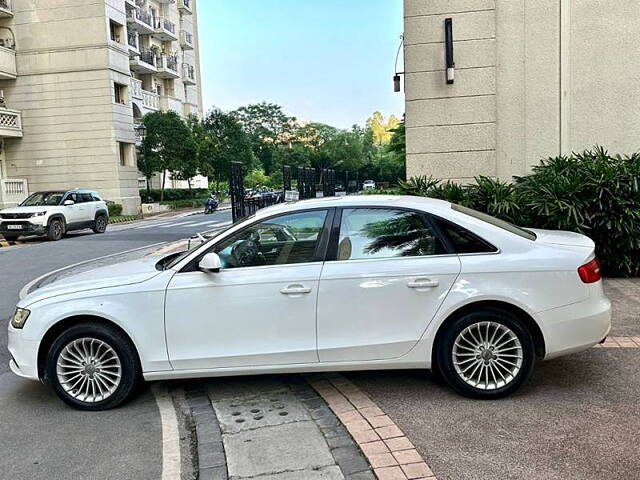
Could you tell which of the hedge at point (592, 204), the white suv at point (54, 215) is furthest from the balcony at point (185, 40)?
the hedge at point (592, 204)

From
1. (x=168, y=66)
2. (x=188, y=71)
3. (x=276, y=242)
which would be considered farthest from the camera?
(x=188, y=71)

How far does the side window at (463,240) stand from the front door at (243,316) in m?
1.02

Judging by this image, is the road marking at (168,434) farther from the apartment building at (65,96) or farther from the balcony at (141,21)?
the balcony at (141,21)

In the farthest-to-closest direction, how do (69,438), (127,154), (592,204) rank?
(127,154), (592,204), (69,438)

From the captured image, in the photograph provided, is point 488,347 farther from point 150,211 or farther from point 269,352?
point 150,211

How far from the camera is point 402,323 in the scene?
4.23 metres

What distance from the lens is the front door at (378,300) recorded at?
13.8ft

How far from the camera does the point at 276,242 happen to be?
447 centimetres

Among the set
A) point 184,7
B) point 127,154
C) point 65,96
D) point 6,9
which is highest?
point 184,7

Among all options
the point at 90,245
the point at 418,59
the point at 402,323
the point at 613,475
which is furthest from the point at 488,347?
the point at 90,245

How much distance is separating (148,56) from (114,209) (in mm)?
19267

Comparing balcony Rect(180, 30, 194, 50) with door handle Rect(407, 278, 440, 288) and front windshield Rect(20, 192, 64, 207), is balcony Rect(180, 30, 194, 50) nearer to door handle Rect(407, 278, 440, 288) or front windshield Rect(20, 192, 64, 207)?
front windshield Rect(20, 192, 64, 207)

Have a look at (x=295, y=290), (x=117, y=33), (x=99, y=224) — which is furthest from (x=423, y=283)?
(x=117, y=33)

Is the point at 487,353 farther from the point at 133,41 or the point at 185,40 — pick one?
the point at 185,40
